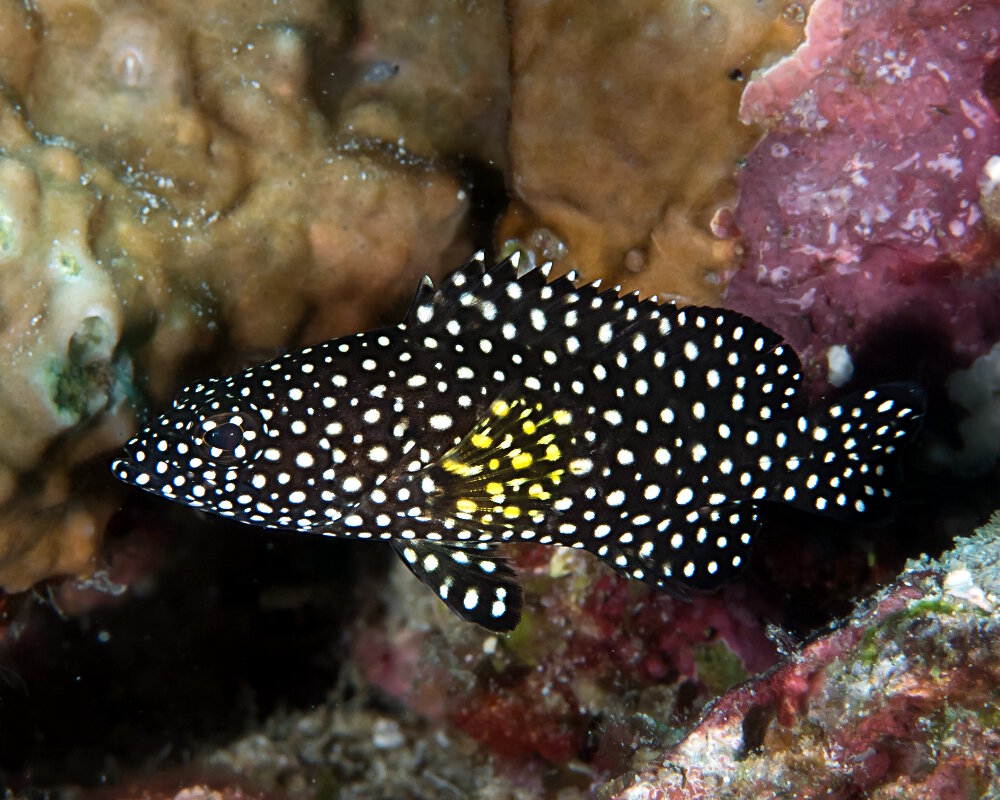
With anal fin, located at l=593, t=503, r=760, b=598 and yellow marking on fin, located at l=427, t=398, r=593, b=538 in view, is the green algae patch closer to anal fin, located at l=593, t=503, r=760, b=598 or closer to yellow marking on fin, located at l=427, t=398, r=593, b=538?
anal fin, located at l=593, t=503, r=760, b=598

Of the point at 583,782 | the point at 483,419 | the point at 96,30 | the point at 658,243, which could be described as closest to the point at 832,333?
the point at 658,243

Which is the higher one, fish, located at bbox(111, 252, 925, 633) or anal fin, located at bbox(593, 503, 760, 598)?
fish, located at bbox(111, 252, 925, 633)

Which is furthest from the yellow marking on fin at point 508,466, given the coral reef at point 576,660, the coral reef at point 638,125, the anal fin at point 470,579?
the coral reef at point 576,660

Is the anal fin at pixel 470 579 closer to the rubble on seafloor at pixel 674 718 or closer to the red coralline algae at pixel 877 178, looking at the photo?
the rubble on seafloor at pixel 674 718

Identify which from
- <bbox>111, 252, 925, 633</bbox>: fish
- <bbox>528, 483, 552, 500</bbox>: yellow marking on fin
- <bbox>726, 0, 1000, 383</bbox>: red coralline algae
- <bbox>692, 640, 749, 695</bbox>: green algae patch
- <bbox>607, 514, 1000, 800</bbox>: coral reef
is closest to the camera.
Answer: <bbox>607, 514, 1000, 800</bbox>: coral reef

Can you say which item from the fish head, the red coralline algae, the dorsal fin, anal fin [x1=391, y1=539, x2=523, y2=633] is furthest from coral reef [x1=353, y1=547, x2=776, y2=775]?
the fish head
